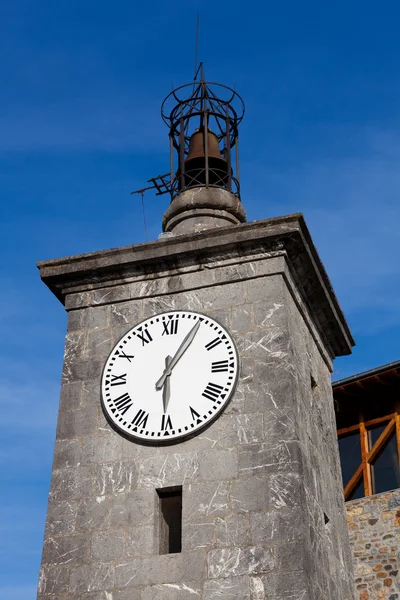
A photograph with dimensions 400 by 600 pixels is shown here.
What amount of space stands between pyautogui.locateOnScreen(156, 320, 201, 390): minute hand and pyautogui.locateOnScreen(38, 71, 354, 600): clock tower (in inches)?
0.6

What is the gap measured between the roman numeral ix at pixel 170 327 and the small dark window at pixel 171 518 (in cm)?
163

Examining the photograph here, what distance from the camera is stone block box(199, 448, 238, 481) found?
28.5ft

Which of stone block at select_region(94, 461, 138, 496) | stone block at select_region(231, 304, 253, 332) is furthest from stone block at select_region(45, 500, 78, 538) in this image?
stone block at select_region(231, 304, 253, 332)

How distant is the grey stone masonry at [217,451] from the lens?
830cm

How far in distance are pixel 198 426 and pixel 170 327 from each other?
3.89 ft

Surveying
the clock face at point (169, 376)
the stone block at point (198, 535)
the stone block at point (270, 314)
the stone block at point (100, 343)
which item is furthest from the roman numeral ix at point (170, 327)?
the stone block at point (198, 535)

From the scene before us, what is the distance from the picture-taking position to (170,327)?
384 inches

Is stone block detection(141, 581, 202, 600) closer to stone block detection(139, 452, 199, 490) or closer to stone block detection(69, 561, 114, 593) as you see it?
stone block detection(69, 561, 114, 593)

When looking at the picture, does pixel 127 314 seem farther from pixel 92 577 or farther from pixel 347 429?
pixel 347 429

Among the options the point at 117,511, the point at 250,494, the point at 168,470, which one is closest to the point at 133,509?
the point at 117,511

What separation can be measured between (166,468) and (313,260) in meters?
2.67

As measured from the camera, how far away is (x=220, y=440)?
888 cm

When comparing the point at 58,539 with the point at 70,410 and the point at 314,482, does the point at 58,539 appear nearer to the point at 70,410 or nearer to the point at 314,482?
the point at 70,410

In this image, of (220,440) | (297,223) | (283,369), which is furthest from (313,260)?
(220,440)
